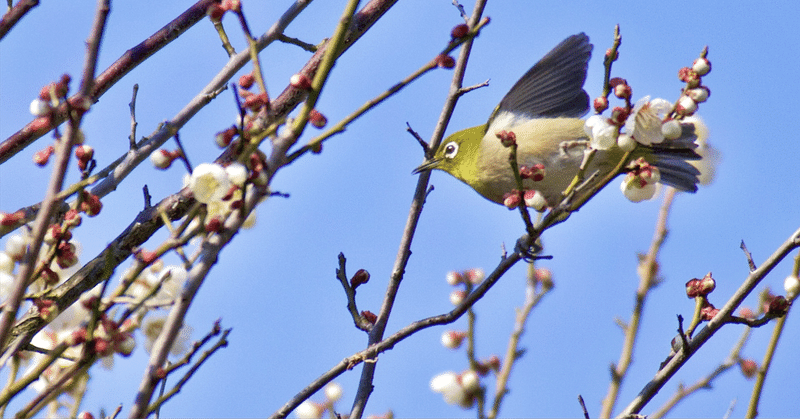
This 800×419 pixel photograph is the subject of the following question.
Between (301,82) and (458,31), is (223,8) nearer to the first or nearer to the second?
(301,82)

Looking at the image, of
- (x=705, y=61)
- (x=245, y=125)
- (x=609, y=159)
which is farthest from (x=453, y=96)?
(x=245, y=125)

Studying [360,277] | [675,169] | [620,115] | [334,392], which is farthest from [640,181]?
[334,392]

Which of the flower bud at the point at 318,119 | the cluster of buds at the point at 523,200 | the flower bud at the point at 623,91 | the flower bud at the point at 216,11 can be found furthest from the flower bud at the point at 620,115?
the flower bud at the point at 216,11

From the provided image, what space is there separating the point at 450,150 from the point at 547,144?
0.80 meters

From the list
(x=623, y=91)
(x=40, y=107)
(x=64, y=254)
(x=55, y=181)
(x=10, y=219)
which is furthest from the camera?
(x=623, y=91)

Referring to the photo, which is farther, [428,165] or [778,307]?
[428,165]

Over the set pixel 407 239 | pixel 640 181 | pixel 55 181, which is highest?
pixel 407 239

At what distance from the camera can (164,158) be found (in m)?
2.29

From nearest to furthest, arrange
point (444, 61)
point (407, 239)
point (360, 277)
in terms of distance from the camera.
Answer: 1. point (444, 61)
2. point (360, 277)
3. point (407, 239)

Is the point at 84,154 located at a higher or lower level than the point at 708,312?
higher

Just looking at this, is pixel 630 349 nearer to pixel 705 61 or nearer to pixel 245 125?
pixel 705 61

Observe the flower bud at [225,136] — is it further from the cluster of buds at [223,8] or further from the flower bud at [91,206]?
the flower bud at [91,206]

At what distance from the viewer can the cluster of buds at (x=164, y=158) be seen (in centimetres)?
228

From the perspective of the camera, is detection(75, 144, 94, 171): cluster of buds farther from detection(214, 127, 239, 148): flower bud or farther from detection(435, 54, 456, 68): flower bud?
detection(435, 54, 456, 68): flower bud
